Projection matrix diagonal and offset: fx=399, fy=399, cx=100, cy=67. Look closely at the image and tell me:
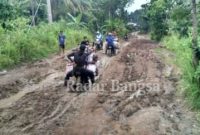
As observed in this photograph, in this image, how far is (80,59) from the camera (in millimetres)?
12250

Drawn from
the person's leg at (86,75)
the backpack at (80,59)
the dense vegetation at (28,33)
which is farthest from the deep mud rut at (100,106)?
the dense vegetation at (28,33)

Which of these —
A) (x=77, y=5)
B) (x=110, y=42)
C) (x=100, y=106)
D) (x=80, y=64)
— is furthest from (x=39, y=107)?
(x=77, y=5)

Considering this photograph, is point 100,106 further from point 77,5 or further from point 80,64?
point 77,5

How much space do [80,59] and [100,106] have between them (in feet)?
7.18

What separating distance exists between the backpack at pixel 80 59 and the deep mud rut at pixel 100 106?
37.2 inches

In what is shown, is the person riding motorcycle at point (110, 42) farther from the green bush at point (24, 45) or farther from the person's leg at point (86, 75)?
the person's leg at point (86, 75)

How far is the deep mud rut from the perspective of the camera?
8.64m

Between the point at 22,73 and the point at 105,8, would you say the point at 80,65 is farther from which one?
the point at 105,8

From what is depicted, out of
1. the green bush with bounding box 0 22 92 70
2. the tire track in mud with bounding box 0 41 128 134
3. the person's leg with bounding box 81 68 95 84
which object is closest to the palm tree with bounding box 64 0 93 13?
the green bush with bounding box 0 22 92 70

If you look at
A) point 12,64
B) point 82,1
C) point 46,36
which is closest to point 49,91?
point 12,64

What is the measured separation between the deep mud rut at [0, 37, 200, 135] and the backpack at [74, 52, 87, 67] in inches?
37.2

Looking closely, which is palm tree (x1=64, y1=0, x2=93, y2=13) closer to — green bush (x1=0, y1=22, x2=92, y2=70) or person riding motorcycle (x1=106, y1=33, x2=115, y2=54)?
green bush (x1=0, y1=22, x2=92, y2=70)

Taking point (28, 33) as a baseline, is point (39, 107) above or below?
below

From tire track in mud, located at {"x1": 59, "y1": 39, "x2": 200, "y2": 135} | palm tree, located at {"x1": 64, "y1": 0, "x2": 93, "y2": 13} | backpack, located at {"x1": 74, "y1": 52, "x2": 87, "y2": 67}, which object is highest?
palm tree, located at {"x1": 64, "y1": 0, "x2": 93, "y2": 13}
